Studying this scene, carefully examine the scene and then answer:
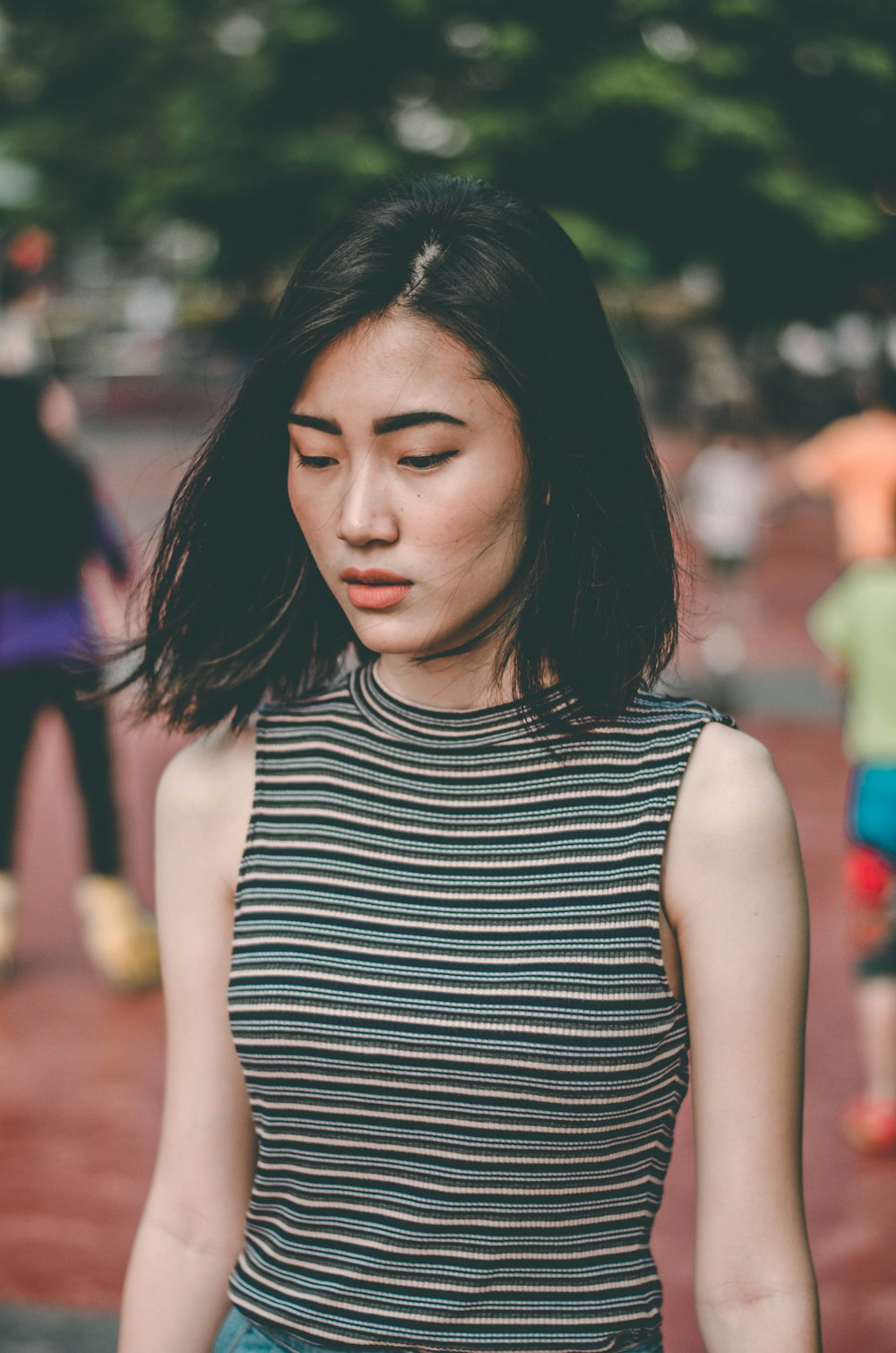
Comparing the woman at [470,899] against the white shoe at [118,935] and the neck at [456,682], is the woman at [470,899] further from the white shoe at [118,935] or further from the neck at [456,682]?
the white shoe at [118,935]

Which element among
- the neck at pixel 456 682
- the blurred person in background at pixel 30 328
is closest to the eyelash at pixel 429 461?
the neck at pixel 456 682

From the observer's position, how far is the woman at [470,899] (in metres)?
1.42

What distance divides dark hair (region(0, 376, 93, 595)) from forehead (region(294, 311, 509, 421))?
12.7 feet

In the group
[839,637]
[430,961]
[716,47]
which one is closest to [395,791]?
[430,961]

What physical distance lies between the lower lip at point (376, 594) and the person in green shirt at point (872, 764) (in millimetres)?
3038

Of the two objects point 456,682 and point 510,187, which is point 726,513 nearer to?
point 510,187

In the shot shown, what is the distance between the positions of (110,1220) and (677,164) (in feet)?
56.1

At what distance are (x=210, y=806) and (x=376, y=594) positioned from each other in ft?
0.98

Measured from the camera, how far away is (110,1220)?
387 centimetres

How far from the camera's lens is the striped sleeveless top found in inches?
56.4

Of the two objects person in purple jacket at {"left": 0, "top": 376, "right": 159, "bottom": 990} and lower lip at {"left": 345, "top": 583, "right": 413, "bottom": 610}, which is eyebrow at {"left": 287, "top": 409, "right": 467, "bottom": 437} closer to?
lower lip at {"left": 345, "top": 583, "right": 413, "bottom": 610}

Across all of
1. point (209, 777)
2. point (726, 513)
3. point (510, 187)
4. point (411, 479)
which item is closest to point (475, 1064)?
point (209, 777)

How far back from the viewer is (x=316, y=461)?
1557 mm

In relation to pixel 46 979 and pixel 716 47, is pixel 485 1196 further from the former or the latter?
pixel 716 47
